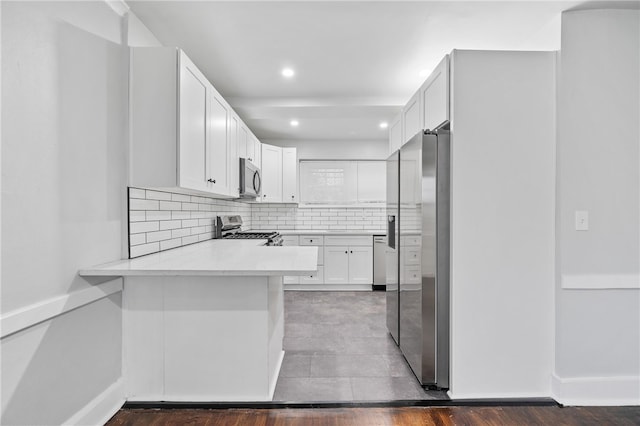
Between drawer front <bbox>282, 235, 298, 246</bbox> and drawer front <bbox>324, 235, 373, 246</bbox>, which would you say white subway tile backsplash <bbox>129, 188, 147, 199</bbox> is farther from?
drawer front <bbox>324, 235, 373, 246</bbox>

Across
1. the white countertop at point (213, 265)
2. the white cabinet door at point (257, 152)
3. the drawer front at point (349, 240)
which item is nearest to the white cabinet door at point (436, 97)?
the white countertop at point (213, 265)

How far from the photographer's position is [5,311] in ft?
4.09

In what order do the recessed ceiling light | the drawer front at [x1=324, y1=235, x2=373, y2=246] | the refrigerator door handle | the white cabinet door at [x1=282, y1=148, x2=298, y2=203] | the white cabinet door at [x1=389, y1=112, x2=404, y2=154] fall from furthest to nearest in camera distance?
the white cabinet door at [x1=282, y1=148, x2=298, y2=203]
the drawer front at [x1=324, y1=235, x2=373, y2=246]
the white cabinet door at [x1=389, y1=112, x2=404, y2=154]
the recessed ceiling light
the refrigerator door handle

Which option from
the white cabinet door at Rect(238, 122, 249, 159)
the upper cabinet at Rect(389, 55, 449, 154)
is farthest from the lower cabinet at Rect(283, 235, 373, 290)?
the upper cabinet at Rect(389, 55, 449, 154)

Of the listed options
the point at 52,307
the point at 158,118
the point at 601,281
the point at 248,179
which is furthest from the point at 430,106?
the point at 52,307

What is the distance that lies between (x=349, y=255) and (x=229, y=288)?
310cm

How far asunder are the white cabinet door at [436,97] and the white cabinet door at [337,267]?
2.74 meters

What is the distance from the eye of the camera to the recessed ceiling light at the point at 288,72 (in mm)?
3006

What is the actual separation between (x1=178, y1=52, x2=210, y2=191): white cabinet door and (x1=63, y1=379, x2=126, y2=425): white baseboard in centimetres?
122

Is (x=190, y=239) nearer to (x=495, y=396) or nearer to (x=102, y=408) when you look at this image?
(x=102, y=408)

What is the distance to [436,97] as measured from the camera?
2186 mm

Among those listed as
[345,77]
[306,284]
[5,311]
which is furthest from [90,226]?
[306,284]

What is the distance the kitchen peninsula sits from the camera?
188cm

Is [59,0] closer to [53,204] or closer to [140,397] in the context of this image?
[53,204]
